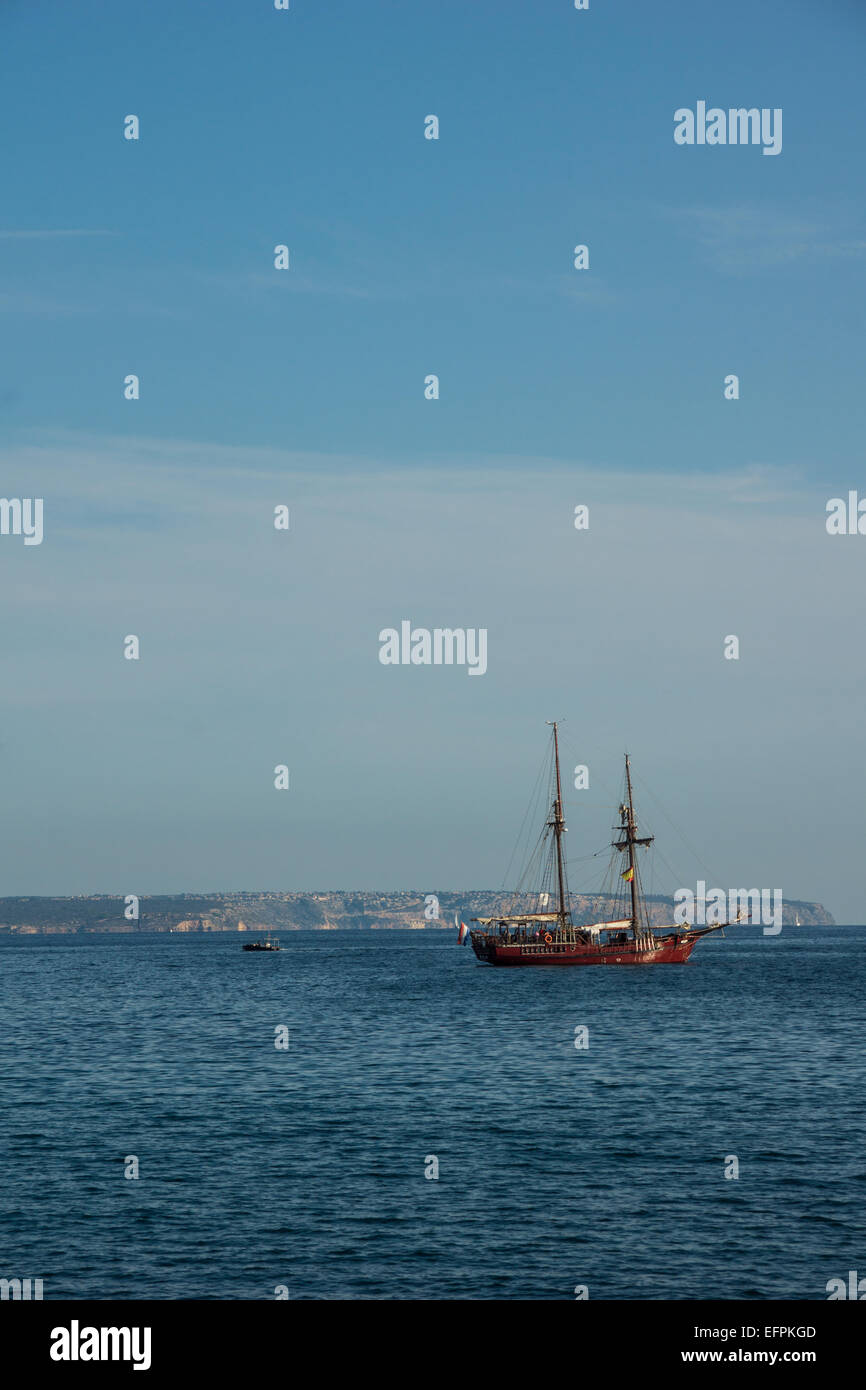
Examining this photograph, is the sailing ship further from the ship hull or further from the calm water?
the calm water

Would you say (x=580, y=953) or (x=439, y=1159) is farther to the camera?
(x=580, y=953)

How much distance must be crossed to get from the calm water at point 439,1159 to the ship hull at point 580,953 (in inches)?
2950

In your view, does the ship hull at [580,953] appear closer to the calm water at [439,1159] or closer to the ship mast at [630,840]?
the ship mast at [630,840]

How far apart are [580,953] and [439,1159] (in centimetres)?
12775

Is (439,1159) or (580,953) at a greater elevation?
(439,1159)

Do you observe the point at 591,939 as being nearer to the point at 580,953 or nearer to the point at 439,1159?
the point at 580,953

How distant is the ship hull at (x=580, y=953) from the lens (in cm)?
16950

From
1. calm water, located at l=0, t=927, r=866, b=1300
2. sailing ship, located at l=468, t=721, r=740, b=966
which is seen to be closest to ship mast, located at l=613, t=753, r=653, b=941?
sailing ship, located at l=468, t=721, r=740, b=966

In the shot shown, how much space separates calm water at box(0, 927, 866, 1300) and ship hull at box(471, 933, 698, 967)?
7492cm

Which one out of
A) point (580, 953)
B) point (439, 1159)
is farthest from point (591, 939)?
point (439, 1159)

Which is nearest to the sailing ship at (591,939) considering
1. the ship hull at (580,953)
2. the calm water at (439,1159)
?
the ship hull at (580,953)

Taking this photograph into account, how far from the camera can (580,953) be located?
6663 inches
